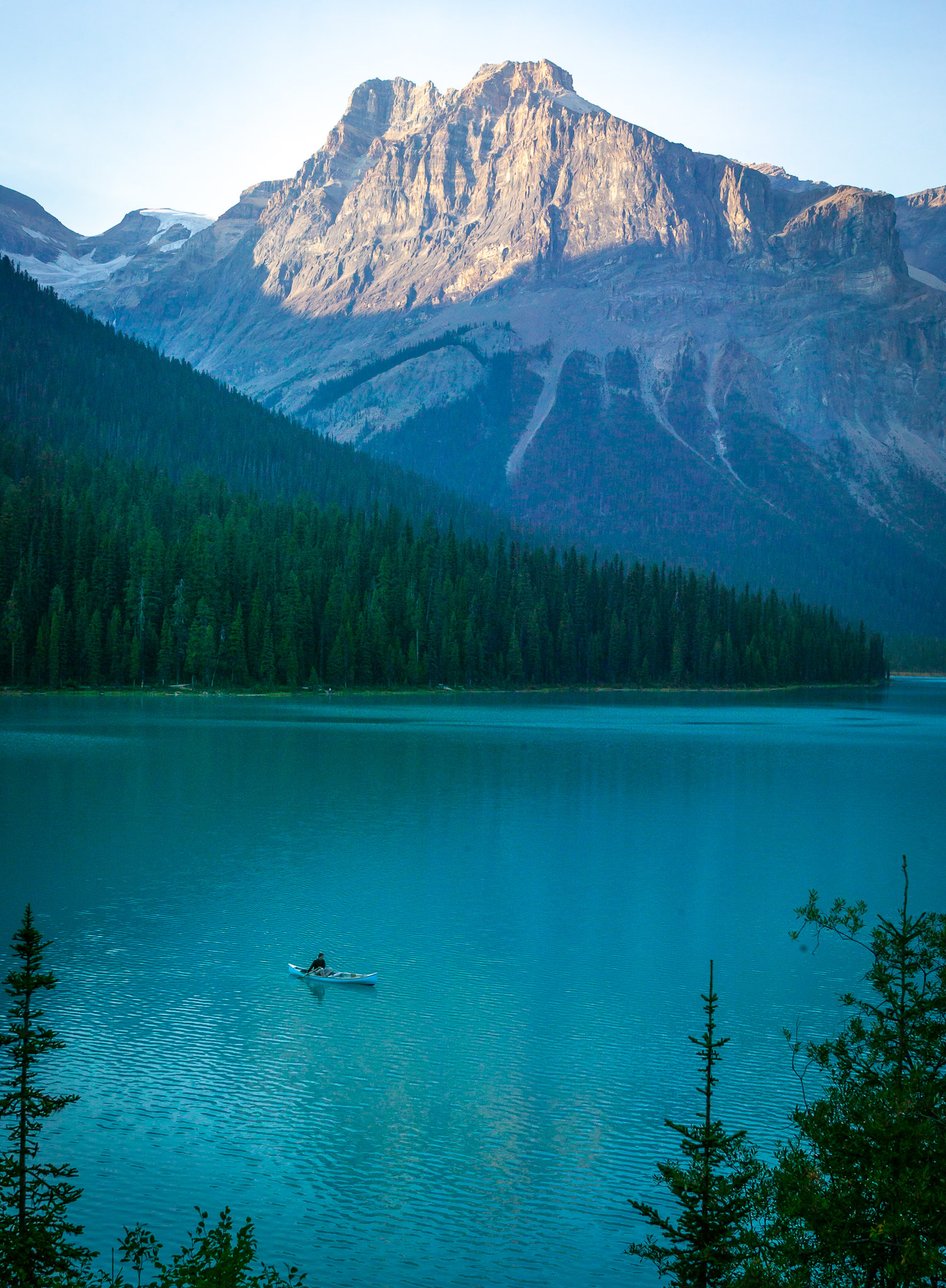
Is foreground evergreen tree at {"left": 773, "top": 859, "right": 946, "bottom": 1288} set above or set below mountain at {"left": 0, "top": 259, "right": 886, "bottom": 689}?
below

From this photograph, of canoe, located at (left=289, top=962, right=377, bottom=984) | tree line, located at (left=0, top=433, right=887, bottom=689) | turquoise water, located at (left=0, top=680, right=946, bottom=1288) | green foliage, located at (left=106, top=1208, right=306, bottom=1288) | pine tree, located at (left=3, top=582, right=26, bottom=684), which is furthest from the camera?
tree line, located at (left=0, top=433, right=887, bottom=689)

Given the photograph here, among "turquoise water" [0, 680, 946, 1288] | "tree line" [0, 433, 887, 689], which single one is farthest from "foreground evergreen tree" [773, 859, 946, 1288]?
"tree line" [0, 433, 887, 689]

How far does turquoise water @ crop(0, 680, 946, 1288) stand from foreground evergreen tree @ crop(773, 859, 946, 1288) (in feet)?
18.7

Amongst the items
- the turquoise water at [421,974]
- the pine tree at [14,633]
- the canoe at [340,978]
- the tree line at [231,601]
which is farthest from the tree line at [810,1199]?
the pine tree at [14,633]

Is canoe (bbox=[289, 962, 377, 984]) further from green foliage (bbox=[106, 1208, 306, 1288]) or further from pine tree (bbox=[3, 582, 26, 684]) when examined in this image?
pine tree (bbox=[3, 582, 26, 684])

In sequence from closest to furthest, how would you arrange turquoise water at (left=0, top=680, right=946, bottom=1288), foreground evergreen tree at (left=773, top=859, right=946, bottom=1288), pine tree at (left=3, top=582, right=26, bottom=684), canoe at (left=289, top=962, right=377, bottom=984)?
1. foreground evergreen tree at (left=773, top=859, right=946, bottom=1288)
2. turquoise water at (left=0, top=680, right=946, bottom=1288)
3. canoe at (left=289, top=962, right=377, bottom=984)
4. pine tree at (left=3, top=582, right=26, bottom=684)

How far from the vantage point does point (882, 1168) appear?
1372 cm

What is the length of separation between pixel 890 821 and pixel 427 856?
31.3 metres

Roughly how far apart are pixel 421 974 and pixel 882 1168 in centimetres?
2300

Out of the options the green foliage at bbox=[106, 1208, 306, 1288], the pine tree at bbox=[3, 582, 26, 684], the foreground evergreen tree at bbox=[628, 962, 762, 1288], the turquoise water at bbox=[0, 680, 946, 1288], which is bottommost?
the turquoise water at bbox=[0, 680, 946, 1288]

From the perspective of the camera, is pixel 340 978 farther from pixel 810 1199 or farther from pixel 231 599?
pixel 231 599

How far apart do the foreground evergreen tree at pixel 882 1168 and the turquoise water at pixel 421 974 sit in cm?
571

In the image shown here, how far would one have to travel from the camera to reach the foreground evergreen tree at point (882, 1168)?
1297 cm

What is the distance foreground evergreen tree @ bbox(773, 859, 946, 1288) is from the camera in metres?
13.0
